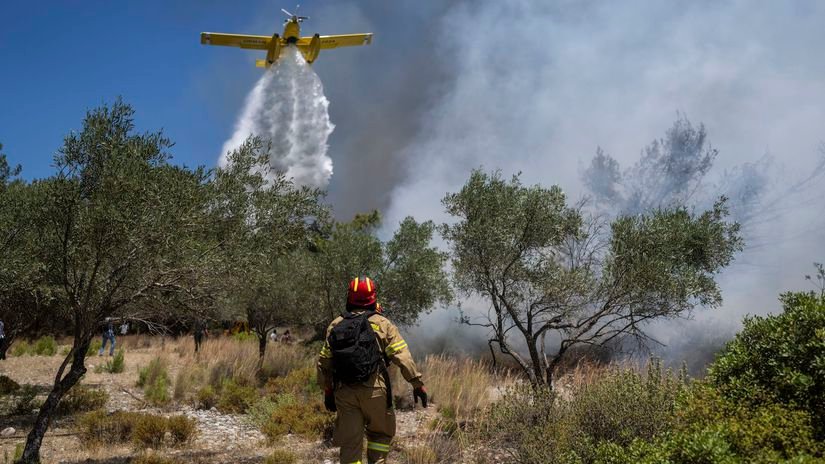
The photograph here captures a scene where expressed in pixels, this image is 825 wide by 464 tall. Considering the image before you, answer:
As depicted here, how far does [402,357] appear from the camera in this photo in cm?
574

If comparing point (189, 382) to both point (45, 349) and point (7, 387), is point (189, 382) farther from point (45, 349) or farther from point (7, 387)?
point (45, 349)

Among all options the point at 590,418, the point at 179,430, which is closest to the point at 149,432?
the point at 179,430

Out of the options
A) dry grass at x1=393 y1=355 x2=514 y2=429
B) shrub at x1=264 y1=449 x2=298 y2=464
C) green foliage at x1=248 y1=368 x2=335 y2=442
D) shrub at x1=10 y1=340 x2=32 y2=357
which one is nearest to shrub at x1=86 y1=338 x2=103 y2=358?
shrub at x1=10 y1=340 x2=32 y2=357

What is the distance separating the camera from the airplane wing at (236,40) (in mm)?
29672

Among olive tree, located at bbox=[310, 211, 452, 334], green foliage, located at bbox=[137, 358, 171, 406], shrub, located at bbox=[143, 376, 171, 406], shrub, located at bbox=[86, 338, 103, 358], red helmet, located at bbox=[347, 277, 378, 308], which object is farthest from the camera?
shrub, located at bbox=[86, 338, 103, 358]

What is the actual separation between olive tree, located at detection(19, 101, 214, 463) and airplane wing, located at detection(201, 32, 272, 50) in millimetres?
23781

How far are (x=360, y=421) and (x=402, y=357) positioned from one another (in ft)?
2.75

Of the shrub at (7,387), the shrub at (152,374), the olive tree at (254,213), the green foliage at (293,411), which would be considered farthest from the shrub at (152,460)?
the shrub at (7,387)

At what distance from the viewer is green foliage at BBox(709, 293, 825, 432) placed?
4.40 metres

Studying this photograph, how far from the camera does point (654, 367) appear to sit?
23.1 ft

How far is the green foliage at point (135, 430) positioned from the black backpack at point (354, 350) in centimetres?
570

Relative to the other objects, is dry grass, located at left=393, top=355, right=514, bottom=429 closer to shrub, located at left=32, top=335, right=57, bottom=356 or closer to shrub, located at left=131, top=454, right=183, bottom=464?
shrub, located at left=131, top=454, right=183, bottom=464

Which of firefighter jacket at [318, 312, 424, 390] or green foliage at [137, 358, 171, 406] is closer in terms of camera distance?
firefighter jacket at [318, 312, 424, 390]

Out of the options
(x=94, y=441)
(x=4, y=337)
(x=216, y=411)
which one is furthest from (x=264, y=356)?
(x=94, y=441)
